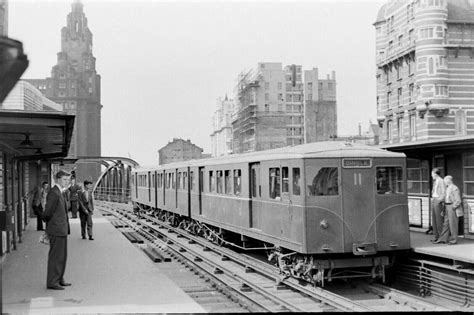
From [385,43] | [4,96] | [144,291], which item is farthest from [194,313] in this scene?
[385,43]

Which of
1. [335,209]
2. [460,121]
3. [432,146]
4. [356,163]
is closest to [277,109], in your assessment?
[460,121]

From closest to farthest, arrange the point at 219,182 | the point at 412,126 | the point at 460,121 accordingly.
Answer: the point at 219,182, the point at 460,121, the point at 412,126

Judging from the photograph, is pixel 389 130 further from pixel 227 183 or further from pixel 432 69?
pixel 227 183

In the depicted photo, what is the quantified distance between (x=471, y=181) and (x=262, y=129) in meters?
64.8

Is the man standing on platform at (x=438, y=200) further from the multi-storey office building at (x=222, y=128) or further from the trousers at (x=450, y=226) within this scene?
the multi-storey office building at (x=222, y=128)

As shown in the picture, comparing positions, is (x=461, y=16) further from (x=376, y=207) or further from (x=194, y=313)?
(x=194, y=313)

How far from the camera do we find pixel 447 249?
10.0 meters

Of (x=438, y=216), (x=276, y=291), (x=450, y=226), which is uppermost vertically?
(x=438, y=216)

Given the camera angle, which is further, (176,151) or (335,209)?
(176,151)

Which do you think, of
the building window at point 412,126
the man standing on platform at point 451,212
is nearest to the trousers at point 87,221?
the man standing on platform at point 451,212

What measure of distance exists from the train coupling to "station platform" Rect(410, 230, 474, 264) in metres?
0.88

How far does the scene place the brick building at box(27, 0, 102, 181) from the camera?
91.9 m

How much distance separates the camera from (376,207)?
10242mm

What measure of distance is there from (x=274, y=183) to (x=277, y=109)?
70.1 m
